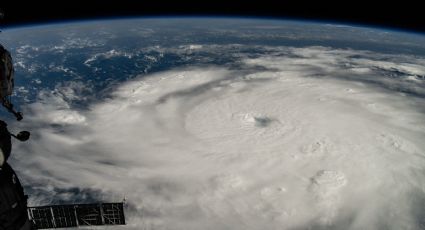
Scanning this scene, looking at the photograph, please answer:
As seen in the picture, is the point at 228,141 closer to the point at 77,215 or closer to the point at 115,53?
the point at 77,215

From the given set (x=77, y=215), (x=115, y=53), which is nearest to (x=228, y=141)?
(x=77, y=215)

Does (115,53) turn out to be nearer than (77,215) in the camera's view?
No

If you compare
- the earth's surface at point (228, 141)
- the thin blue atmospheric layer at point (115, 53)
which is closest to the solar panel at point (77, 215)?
the earth's surface at point (228, 141)

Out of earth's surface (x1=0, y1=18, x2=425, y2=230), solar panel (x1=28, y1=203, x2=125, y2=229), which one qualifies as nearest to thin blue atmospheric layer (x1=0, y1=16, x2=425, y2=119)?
earth's surface (x1=0, y1=18, x2=425, y2=230)

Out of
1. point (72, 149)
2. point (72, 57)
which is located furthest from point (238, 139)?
point (72, 57)

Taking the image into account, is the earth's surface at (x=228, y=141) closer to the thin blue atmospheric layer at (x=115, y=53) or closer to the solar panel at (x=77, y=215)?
the thin blue atmospheric layer at (x=115, y=53)
